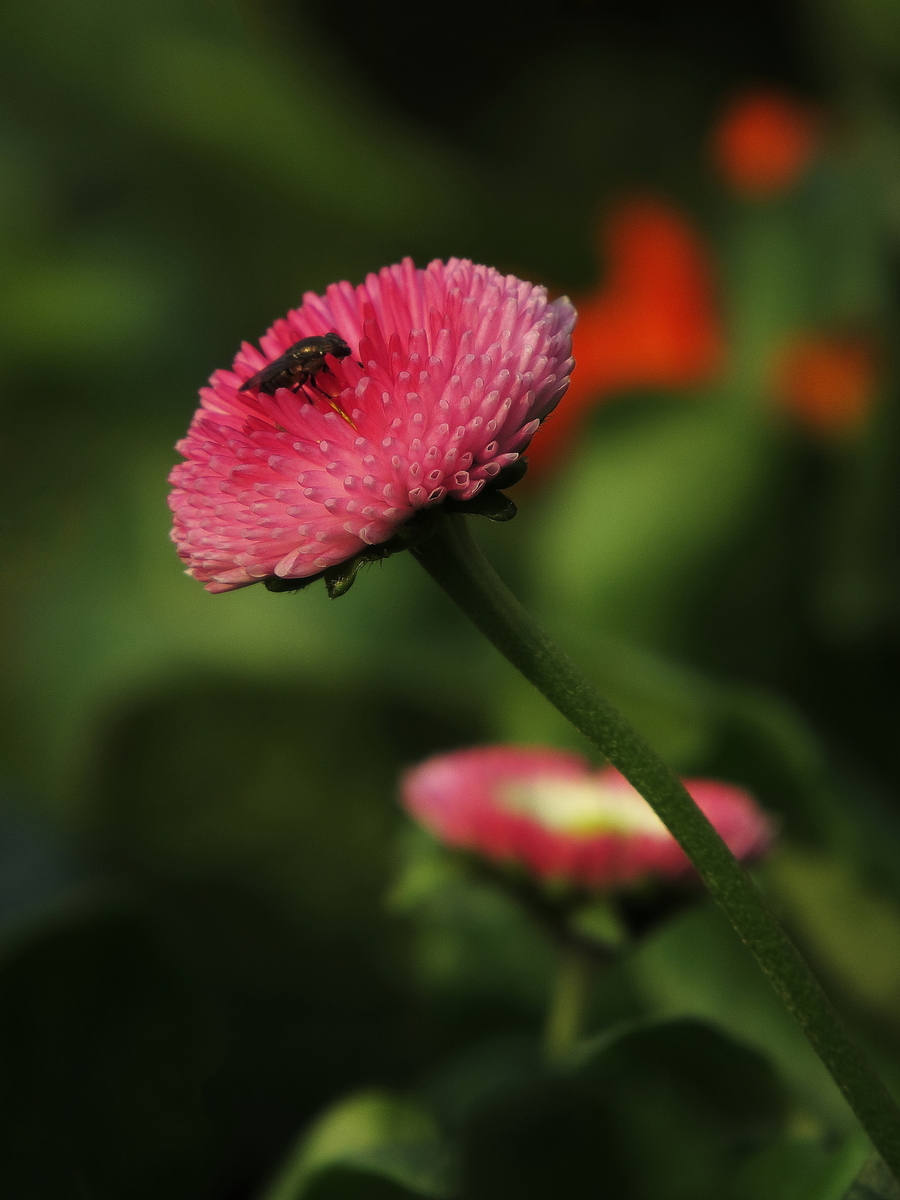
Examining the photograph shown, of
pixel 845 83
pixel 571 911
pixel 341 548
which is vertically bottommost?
pixel 571 911

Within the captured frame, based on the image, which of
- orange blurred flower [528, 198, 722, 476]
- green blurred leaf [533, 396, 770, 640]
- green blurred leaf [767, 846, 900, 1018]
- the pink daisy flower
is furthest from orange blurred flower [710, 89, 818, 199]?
the pink daisy flower

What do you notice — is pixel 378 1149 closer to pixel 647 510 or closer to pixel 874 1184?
pixel 874 1184

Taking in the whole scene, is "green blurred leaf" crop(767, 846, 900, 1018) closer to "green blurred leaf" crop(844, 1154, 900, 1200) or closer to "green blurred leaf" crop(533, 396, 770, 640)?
→ "green blurred leaf" crop(533, 396, 770, 640)

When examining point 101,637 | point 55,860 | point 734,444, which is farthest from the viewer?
point 101,637

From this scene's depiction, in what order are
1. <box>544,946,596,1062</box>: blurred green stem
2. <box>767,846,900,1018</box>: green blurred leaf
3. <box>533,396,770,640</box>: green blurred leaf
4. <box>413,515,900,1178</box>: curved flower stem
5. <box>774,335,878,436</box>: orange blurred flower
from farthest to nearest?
<box>774,335,878,436</box>: orange blurred flower
<box>533,396,770,640</box>: green blurred leaf
<box>767,846,900,1018</box>: green blurred leaf
<box>544,946,596,1062</box>: blurred green stem
<box>413,515,900,1178</box>: curved flower stem

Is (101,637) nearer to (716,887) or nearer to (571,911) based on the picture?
(571,911)

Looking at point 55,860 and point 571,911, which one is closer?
point 571,911

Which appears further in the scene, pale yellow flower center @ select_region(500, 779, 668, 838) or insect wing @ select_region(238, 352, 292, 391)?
pale yellow flower center @ select_region(500, 779, 668, 838)

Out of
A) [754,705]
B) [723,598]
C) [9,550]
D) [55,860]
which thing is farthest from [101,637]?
[754,705]
